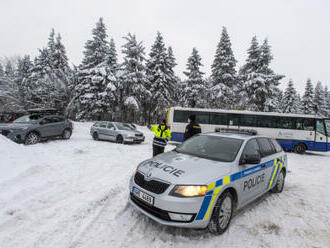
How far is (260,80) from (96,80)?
864 inches

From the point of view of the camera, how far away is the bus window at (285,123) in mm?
14115

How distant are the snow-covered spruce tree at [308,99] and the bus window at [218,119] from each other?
3715cm

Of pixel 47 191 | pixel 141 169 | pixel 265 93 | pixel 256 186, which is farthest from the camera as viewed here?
pixel 265 93

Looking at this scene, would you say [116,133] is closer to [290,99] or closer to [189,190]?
[189,190]

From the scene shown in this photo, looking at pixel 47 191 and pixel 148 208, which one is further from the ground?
pixel 148 208

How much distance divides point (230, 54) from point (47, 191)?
2884 cm

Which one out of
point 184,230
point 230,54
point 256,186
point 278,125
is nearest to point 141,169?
Answer: point 184,230

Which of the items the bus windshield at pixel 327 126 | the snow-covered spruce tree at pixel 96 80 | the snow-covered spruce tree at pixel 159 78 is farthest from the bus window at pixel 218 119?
the snow-covered spruce tree at pixel 96 80

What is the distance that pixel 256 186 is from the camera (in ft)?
12.8

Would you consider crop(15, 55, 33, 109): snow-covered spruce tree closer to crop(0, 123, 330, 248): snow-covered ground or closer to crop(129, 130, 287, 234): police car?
crop(0, 123, 330, 248): snow-covered ground

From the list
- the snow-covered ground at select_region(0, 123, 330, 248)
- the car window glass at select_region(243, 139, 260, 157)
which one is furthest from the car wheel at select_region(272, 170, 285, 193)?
the car window glass at select_region(243, 139, 260, 157)

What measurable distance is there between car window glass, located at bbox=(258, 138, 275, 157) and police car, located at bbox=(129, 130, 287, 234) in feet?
0.17

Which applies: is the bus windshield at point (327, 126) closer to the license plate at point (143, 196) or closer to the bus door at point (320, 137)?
the bus door at point (320, 137)

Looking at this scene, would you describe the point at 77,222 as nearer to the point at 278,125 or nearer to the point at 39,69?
the point at 278,125
